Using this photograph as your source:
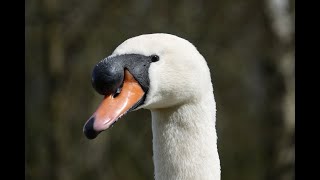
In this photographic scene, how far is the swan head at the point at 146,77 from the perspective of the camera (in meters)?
3.09

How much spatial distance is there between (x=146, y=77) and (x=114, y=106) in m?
0.22

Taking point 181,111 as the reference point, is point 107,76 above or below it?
above

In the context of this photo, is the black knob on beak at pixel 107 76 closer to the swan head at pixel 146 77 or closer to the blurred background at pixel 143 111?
the swan head at pixel 146 77

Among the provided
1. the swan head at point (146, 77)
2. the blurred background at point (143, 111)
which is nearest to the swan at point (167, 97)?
the swan head at point (146, 77)

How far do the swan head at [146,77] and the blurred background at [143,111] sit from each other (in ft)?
19.4

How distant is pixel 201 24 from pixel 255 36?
239 centimetres

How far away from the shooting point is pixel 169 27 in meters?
12.5

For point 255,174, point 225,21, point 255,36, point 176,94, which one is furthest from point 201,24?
point 176,94

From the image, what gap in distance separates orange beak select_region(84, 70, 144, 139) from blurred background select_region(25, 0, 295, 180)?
6161mm

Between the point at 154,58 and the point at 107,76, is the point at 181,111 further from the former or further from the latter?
the point at 107,76

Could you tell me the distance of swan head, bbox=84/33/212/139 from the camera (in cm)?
309

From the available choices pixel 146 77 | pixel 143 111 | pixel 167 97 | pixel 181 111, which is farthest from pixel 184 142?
pixel 143 111

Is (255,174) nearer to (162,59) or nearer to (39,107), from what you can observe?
(39,107)

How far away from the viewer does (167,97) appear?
3.32 meters
